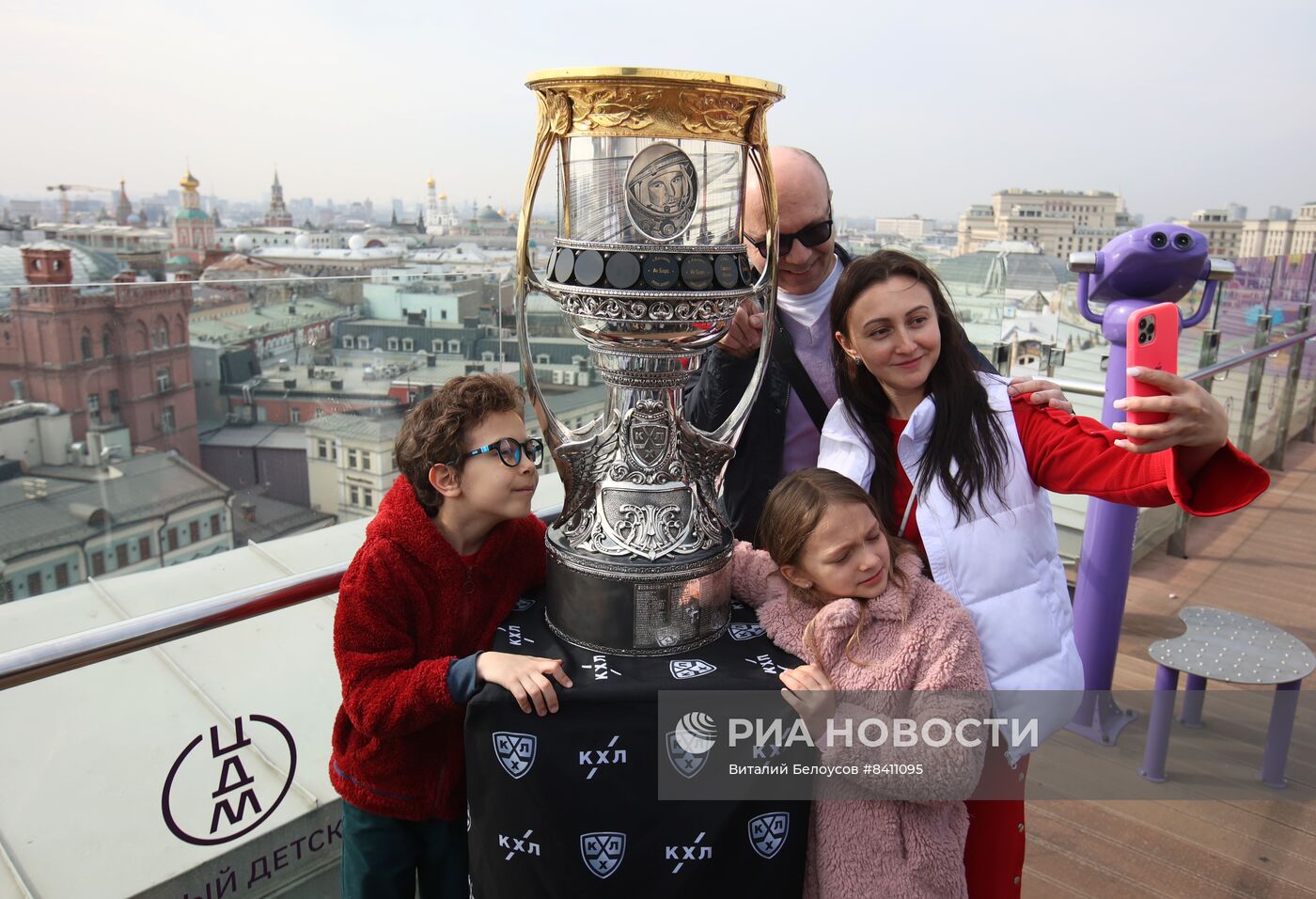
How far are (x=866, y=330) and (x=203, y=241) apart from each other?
6073 centimetres

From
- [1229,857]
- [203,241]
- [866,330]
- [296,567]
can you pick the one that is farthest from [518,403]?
[203,241]

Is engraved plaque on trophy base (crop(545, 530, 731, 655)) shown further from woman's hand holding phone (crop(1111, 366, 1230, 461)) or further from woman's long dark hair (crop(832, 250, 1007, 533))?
woman's hand holding phone (crop(1111, 366, 1230, 461))

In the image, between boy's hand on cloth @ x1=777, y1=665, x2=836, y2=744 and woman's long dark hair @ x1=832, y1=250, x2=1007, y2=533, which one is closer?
boy's hand on cloth @ x1=777, y1=665, x2=836, y2=744

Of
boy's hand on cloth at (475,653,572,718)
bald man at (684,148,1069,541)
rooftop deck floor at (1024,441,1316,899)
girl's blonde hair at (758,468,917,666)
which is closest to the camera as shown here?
boy's hand on cloth at (475,653,572,718)

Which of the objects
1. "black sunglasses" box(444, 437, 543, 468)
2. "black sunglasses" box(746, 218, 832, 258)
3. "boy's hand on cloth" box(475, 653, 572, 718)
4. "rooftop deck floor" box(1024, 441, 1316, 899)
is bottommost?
"rooftop deck floor" box(1024, 441, 1316, 899)

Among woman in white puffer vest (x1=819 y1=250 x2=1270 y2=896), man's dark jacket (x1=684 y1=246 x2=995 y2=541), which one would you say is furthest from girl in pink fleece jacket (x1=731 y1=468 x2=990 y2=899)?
man's dark jacket (x1=684 y1=246 x2=995 y2=541)

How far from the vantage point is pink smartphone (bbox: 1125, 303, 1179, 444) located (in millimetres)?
1133

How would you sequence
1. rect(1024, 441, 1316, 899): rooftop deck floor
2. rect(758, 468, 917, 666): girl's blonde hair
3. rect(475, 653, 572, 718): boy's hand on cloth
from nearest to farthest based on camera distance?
rect(475, 653, 572, 718): boy's hand on cloth, rect(758, 468, 917, 666): girl's blonde hair, rect(1024, 441, 1316, 899): rooftop deck floor

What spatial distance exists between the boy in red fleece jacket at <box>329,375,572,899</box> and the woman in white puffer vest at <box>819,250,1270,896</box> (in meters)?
0.52

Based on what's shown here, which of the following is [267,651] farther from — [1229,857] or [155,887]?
[1229,857]

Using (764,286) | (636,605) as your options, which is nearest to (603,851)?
(636,605)

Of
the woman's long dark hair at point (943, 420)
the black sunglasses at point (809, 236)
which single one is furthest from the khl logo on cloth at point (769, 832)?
the black sunglasses at point (809, 236)

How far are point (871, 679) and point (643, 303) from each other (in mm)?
550

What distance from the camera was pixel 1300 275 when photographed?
22.6 feet
